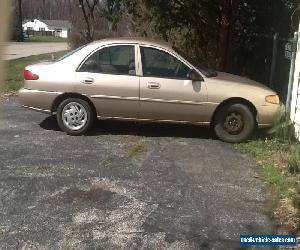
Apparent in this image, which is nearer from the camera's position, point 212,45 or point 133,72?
point 133,72

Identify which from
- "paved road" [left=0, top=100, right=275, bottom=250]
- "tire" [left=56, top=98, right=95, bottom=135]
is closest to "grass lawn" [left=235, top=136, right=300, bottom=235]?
"paved road" [left=0, top=100, right=275, bottom=250]

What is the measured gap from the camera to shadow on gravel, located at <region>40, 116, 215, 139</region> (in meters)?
7.98

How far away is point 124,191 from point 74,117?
261 cm

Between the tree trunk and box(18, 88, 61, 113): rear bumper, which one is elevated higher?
the tree trunk

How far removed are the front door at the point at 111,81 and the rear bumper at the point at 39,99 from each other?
1.62ft

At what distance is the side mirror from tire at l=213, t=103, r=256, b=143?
61cm

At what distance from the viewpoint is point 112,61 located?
24.7ft

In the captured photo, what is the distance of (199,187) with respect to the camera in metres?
5.52

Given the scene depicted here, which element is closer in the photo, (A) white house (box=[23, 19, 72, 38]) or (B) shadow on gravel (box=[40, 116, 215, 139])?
(B) shadow on gravel (box=[40, 116, 215, 139])

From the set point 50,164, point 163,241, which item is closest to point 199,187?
point 163,241

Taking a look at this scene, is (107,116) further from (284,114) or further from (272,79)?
(272,79)

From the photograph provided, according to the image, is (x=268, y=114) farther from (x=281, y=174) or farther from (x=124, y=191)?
(x=124, y=191)

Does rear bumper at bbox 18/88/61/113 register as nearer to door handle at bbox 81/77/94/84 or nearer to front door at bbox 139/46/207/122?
door handle at bbox 81/77/94/84

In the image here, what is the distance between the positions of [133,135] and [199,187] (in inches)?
101
